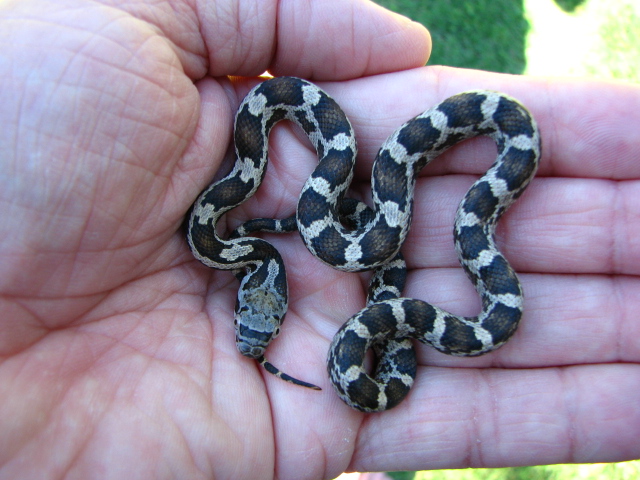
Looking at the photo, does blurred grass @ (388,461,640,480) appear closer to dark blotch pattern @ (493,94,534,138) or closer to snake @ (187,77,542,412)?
snake @ (187,77,542,412)

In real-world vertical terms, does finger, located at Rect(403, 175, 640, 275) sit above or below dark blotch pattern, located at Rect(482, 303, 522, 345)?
above

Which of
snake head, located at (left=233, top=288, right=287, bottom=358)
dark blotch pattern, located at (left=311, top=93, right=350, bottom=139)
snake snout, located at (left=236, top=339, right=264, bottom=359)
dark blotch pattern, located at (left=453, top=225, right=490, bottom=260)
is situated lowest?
snake snout, located at (left=236, top=339, right=264, bottom=359)

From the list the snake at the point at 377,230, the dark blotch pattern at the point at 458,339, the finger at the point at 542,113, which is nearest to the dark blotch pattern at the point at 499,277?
the snake at the point at 377,230

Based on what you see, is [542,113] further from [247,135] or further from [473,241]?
[247,135]

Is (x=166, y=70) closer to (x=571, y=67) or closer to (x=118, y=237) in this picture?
(x=118, y=237)

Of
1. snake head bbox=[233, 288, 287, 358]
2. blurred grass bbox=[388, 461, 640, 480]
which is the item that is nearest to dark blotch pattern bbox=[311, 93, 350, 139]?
snake head bbox=[233, 288, 287, 358]

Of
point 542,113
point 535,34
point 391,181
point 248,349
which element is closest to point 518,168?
point 542,113
